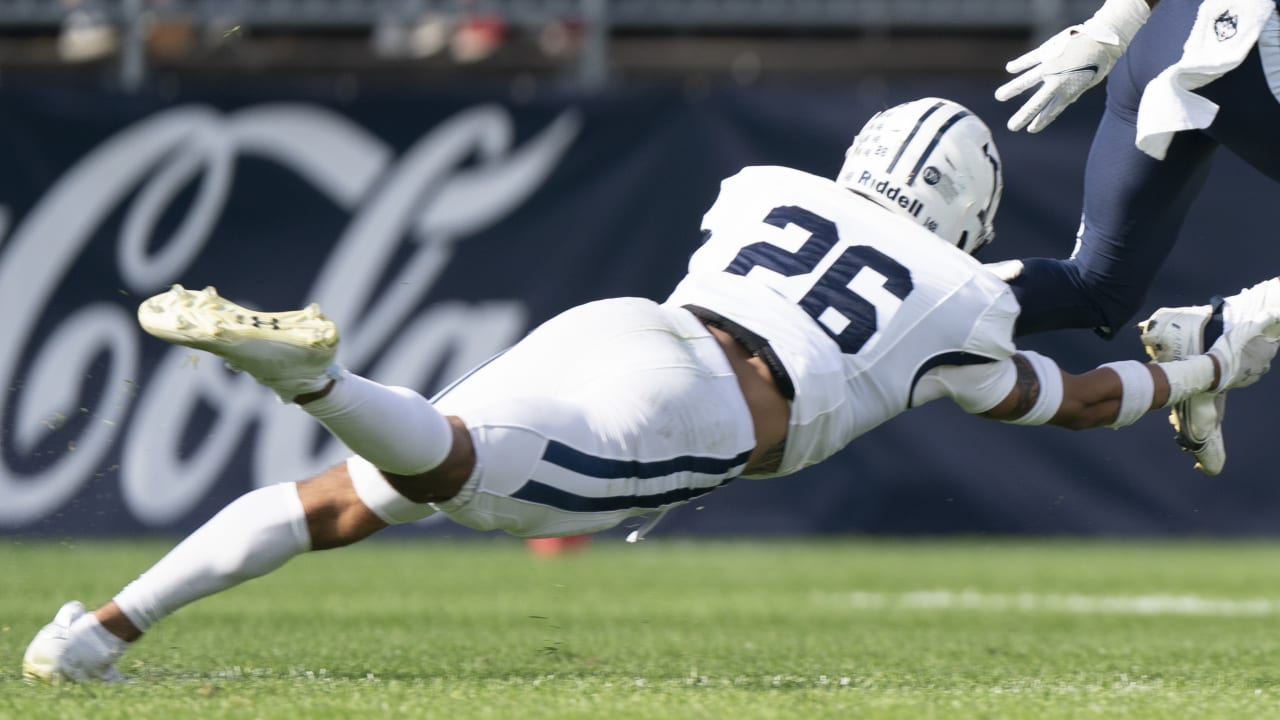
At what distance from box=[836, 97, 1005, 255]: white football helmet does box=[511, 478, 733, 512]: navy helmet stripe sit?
699 millimetres

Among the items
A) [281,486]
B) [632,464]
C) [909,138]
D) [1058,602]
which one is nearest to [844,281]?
[909,138]

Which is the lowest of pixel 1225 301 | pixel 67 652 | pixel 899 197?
pixel 67 652

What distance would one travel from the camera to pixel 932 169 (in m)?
3.39

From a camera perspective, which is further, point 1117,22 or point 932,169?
point 1117,22

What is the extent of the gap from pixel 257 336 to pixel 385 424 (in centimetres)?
25

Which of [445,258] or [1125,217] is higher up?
[445,258]

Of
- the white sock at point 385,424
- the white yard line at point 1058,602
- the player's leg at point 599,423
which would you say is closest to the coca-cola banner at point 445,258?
the white yard line at point 1058,602

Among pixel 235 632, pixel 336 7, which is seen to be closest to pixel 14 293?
pixel 336 7

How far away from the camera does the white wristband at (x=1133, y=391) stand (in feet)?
12.1

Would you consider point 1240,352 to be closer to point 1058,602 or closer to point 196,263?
point 1058,602

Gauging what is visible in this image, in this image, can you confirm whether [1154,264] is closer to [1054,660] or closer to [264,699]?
[1054,660]

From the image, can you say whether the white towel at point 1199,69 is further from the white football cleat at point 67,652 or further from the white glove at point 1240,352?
the white football cleat at point 67,652

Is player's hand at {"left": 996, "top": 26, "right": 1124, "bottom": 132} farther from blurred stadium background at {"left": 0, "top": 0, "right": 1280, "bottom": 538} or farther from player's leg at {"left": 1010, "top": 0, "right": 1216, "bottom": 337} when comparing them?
blurred stadium background at {"left": 0, "top": 0, "right": 1280, "bottom": 538}

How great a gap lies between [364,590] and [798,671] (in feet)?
8.21
